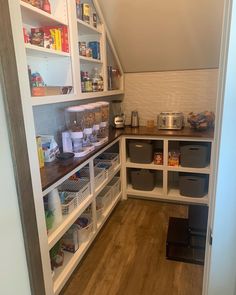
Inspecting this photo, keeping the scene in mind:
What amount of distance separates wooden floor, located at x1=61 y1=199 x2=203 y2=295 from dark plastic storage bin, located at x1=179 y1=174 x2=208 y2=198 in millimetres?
441

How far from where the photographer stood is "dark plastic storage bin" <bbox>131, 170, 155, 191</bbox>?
280 centimetres

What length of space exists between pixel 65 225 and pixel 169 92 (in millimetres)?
2104

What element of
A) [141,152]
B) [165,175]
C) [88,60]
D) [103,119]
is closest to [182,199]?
[165,175]

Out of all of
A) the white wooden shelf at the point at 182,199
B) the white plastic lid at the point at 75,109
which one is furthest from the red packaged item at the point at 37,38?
the white wooden shelf at the point at 182,199

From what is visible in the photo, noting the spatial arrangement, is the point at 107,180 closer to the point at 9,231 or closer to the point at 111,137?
the point at 111,137

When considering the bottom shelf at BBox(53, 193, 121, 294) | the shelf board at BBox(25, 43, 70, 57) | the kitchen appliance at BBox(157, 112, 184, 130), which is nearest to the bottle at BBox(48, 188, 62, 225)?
the bottom shelf at BBox(53, 193, 121, 294)

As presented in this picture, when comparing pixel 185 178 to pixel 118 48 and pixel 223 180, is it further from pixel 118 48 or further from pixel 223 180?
pixel 223 180

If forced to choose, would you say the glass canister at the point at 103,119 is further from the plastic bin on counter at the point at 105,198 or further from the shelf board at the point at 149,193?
the shelf board at the point at 149,193

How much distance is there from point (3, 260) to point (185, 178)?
2.14 meters

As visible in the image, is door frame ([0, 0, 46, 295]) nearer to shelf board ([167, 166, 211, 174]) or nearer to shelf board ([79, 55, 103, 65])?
shelf board ([79, 55, 103, 65])

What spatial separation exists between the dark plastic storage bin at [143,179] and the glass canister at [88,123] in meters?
0.92

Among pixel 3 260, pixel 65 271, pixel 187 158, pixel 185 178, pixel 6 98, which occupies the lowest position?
pixel 65 271

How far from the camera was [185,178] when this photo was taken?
2650 mm

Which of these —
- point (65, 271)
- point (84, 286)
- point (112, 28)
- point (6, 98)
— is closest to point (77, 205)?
point (65, 271)
